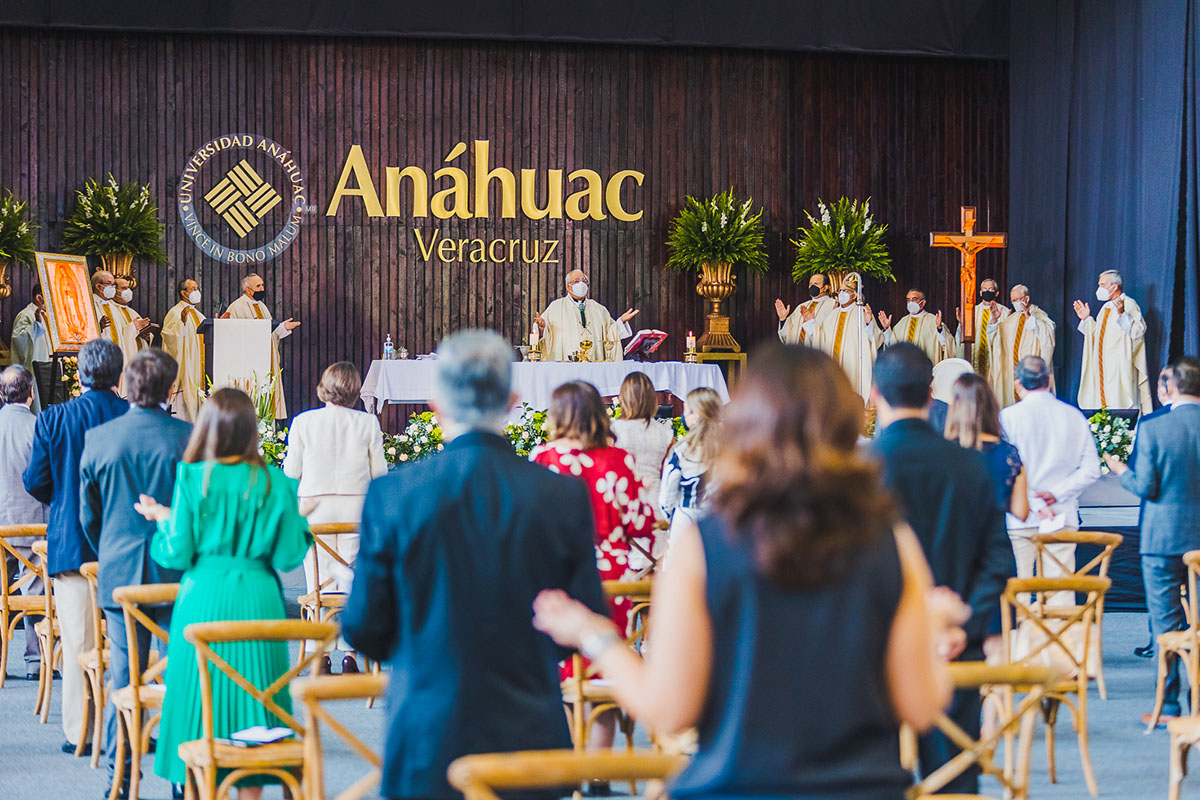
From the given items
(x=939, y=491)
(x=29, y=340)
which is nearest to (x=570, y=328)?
(x=29, y=340)

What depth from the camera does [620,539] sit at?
4367mm

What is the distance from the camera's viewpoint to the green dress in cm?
342

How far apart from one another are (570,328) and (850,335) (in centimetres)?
275

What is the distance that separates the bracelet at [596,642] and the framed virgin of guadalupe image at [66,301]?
9958 mm

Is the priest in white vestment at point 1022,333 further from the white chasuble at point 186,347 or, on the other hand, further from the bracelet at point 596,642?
the bracelet at point 596,642

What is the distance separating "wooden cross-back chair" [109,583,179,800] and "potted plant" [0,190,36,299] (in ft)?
30.2

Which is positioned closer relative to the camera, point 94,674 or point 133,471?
point 133,471

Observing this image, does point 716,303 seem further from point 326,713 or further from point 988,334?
point 326,713

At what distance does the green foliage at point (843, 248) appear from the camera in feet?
45.6

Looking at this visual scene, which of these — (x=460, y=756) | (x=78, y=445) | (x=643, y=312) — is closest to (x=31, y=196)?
(x=643, y=312)

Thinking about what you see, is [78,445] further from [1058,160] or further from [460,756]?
[1058,160]

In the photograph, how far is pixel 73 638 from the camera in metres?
5.10

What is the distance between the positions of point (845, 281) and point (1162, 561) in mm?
8079

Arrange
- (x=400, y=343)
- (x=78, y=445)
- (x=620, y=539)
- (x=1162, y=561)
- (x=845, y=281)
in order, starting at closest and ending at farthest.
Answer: (x=620, y=539) → (x=78, y=445) → (x=1162, y=561) → (x=845, y=281) → (x=400, y=343)
